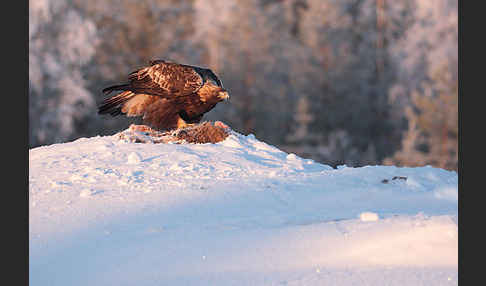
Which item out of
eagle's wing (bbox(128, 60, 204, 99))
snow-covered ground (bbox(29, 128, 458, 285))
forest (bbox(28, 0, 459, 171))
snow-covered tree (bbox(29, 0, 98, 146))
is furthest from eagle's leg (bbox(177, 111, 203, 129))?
forest (bbox(28, 0, 459, 171))

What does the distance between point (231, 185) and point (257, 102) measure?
2447 centimetres

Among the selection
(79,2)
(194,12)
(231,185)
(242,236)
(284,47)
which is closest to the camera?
(242,236)

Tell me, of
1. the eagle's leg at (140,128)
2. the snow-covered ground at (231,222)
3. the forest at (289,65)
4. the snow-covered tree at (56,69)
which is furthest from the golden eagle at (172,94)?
the forest at (289,65)

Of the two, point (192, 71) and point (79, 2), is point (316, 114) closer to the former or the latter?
point (79, 2)

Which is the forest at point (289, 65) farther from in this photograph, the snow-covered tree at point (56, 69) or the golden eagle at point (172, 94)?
the golden eagle at point (172, 94)

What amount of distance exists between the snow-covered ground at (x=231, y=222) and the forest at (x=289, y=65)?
17.8 metres

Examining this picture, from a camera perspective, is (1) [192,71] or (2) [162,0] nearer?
(1) [192,71]

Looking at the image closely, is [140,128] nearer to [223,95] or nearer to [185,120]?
[185,120]

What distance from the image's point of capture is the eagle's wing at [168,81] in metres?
6.93

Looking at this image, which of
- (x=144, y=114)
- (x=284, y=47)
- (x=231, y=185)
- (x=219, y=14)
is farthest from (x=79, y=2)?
(x=231, y=185)

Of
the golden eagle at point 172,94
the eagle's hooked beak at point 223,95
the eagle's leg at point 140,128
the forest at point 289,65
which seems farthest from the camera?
the forest at point 289,65

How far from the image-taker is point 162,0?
30.9 meters

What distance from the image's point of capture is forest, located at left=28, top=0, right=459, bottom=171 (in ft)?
75.5

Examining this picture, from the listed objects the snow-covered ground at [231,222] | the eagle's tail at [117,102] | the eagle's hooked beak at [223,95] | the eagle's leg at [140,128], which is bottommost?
the snow-covered ground at [231,222]
